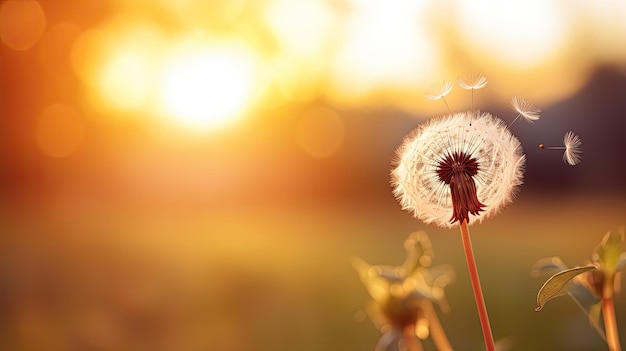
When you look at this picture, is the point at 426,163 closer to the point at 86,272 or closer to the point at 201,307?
the point at 201,307

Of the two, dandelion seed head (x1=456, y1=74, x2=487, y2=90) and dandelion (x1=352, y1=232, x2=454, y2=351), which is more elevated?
dandelion seed head (x1=456, y1=74, x2=487, y2=90)

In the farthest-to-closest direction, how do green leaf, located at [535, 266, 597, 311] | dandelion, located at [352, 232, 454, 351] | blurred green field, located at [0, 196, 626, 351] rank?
blurred green field, located at [0, 196, 626, 351], dandelion, located at [352, 232, 454, 351], green leaf, located at [535, 266, 597, 311]

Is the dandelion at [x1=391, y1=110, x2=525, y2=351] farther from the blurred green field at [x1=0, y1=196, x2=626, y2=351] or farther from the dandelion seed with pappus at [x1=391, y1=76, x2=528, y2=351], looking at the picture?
the blurred green field at [x1=0, y1=196, x2=626, y2=351]

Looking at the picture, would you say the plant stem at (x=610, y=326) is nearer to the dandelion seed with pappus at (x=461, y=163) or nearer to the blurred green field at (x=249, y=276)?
the dandelion seed with pappus at (x=461, y=163)

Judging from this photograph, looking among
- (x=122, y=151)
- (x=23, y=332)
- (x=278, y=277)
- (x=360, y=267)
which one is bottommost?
(x=23, y=332)

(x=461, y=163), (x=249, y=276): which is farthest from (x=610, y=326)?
(x=249, y=276)

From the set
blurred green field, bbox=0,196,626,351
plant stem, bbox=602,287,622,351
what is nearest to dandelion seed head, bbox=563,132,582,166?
plant stem, bbox=602,287,622,351

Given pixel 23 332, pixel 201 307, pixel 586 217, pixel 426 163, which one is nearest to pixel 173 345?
pixel 201 307
